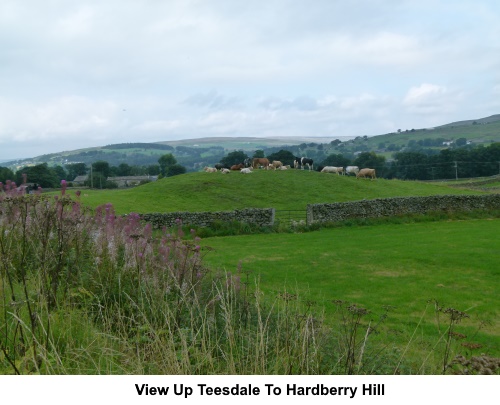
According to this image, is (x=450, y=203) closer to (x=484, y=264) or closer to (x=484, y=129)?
(x=484, y=264)

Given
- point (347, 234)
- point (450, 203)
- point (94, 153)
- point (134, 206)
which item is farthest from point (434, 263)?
point (94, 153)

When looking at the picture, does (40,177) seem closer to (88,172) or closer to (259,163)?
(259,163)

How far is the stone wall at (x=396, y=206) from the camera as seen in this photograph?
79.0 ft

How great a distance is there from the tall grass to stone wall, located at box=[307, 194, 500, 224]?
1778cm

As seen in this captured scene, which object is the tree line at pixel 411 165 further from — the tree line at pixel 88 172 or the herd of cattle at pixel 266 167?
the herd of cattle at pixel 266 167

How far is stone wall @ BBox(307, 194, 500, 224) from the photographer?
79.0ft

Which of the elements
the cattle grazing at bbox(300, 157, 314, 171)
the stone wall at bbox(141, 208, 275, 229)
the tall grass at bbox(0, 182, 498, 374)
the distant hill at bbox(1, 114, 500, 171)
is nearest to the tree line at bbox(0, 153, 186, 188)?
the stone wall at bbox(141, 208, 275, 229)

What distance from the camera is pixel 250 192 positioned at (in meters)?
32.0

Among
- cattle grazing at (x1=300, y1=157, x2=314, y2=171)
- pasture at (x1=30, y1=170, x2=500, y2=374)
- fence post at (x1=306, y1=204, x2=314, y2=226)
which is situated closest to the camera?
pasture at (x1=30, y1=170, x2=500, y2=374)

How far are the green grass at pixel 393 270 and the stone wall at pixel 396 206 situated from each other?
3465mm

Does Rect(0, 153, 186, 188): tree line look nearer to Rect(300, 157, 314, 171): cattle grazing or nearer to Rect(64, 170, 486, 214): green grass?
Rect(64, 170, 486, 214): green grass

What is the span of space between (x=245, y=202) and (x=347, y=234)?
34.5ft

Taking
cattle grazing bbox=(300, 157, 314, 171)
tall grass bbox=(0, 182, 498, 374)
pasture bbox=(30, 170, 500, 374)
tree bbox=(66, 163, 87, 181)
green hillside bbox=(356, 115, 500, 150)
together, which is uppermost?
green hillside bbox=(356, 115, 500, 150)

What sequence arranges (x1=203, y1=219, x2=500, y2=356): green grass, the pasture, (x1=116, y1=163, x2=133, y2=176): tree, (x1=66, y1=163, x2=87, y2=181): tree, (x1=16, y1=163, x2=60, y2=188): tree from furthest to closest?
(x1=116, y1=163, x2=133, y2=176): tree
(x1=66, y1=163, x2=87, y2=181): tree
(x1=16, y1=163, x2=60, y2=188): tree
(x1=203, y1=219, x2=500, y2=356): green grass
the pasture
